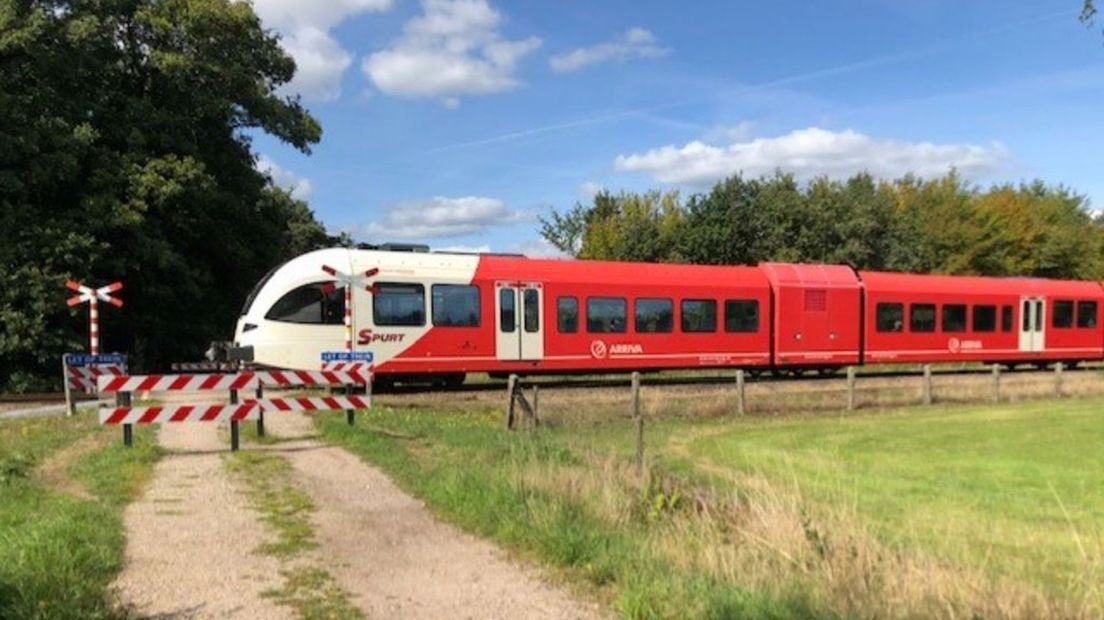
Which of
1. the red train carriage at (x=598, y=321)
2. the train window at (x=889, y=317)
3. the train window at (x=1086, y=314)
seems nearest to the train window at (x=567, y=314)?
the red train carriage at (x=598, y=321)

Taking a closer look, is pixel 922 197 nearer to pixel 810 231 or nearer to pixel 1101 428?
pixel 810 231

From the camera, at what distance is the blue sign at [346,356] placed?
19.1 metres

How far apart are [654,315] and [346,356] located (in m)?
8.28

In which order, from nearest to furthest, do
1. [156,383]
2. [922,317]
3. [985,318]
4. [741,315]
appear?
1. [156,383]
2. [741,315]
3. [922,317]
4. [985,318]

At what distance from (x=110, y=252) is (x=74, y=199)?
188cm

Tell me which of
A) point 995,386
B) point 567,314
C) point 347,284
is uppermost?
point 347,284

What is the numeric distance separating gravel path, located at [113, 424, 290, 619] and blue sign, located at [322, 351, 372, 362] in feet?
27.7

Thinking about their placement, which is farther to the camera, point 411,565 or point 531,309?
point 531,309

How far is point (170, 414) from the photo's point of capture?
1150cm

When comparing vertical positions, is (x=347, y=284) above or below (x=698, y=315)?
above

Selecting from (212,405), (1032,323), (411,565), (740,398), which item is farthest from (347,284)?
(1032,323)

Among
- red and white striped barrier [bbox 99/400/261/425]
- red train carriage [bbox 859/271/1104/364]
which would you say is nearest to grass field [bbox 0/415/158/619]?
red and white striped barrier [bbox 99/400/261/425]

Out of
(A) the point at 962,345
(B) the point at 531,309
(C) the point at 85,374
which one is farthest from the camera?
(A) the point at 962,345

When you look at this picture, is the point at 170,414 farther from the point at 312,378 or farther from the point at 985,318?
the point at 985,318
